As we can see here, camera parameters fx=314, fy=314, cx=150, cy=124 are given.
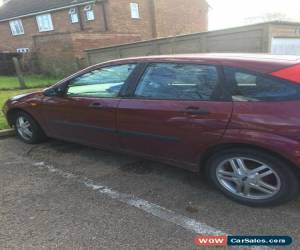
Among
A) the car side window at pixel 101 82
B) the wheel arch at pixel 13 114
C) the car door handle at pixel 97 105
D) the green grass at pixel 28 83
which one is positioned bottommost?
the green grass at pixel 28 83

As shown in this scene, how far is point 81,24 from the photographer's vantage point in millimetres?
21406

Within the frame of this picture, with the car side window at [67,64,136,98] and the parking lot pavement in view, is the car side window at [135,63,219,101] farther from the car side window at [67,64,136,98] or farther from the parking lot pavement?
the parking lot pavement

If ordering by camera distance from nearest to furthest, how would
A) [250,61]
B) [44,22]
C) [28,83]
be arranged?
1. [250,61]
2. [28,83]
3. [44,22]

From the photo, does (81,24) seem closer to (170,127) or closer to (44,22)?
(44,22)

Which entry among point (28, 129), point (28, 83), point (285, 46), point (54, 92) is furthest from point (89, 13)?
point (54, 92)

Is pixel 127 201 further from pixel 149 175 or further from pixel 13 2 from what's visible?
pixel 13 2

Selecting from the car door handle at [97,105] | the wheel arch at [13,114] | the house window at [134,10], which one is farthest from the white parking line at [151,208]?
the house window at [134,10]

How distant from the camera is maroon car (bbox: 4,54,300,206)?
8.93 ft

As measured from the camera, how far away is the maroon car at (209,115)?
107 inches

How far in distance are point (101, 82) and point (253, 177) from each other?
7.16ft

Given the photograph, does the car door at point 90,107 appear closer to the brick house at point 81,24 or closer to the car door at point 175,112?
the car door at point 175,112

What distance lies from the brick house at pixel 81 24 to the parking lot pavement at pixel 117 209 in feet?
44.0

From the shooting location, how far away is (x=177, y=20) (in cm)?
2370

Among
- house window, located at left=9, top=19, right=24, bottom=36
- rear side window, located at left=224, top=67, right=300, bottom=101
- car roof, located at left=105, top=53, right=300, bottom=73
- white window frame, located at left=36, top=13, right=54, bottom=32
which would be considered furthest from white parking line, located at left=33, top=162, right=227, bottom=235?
house window, located at left=9, top=19, right=24, bottom=36
